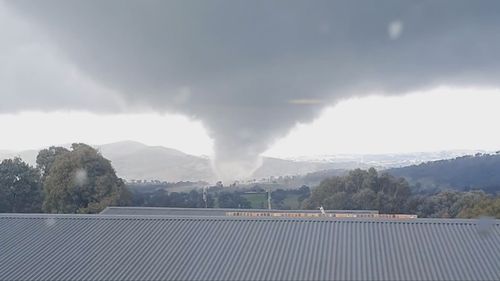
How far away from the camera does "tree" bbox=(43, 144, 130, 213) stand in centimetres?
3238

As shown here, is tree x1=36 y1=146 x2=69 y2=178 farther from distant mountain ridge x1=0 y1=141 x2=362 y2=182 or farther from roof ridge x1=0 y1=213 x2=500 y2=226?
distant mountain ridge x1=0 y1=141 x2=362 y2=182

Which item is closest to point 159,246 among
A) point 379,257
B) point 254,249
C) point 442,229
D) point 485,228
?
point 254,249

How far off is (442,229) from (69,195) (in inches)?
890

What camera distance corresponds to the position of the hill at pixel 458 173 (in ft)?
213

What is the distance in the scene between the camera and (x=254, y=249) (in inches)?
562

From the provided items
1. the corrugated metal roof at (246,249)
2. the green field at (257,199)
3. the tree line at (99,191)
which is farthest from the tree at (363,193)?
the corrugated metal roof at (246,249)

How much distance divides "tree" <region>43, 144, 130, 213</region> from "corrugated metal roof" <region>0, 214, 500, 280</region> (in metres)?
15.8

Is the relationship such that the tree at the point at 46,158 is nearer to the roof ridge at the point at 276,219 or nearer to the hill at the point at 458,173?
the roof ridge at the point at 276,219

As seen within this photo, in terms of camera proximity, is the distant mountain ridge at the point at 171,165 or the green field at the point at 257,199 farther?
the distant mountain ridge at the point at 171,165

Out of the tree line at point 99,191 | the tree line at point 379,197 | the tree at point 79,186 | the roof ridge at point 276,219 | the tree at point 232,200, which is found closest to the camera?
the roof ridge at point 276,219

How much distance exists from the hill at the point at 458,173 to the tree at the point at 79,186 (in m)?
37.0

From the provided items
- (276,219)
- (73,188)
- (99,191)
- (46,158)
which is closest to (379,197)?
(99,191)

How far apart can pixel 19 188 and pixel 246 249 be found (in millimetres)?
25998

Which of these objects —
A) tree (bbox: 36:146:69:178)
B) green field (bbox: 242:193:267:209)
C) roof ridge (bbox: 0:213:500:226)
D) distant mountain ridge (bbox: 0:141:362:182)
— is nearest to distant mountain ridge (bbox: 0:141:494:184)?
distant mountain ridge (bbox: 0:141:362:182)
